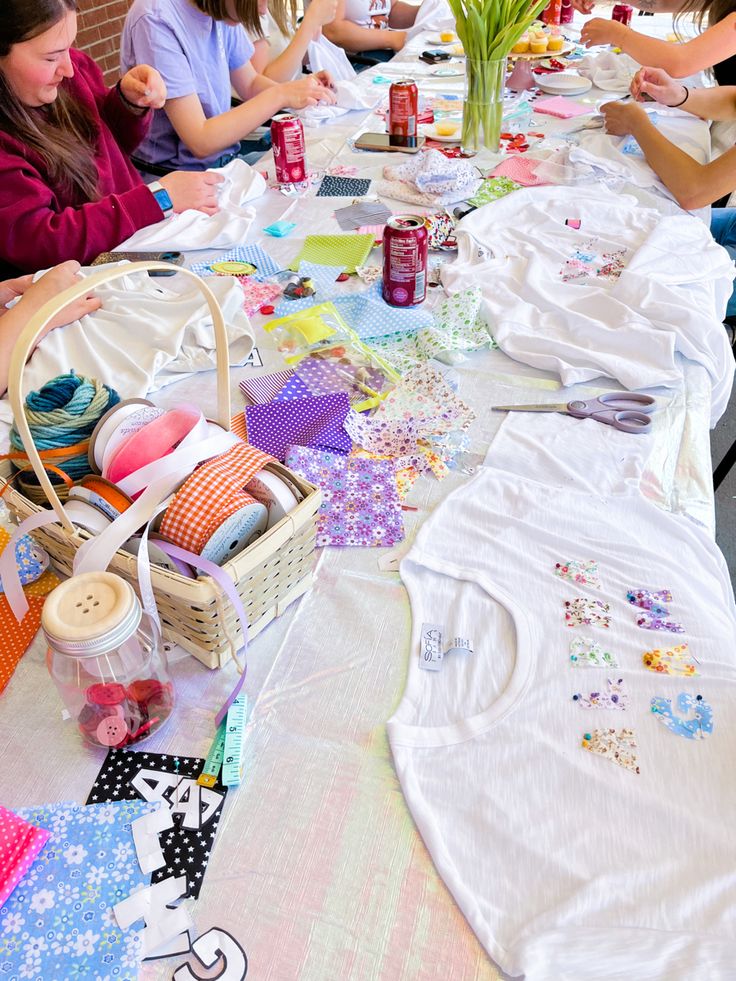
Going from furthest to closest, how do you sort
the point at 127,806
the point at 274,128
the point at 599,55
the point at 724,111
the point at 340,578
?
1. the point at 599,55
2. the point at 724,111
3. the point at 274,128
4. the point at 340,578
5. the point at 127,806

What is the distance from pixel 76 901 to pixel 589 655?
0.47 metres

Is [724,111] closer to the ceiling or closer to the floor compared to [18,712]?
closer to the ceiling

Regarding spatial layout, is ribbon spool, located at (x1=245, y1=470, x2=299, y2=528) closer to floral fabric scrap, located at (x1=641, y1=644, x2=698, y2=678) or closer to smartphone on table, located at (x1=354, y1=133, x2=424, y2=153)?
floral fabric scrap, located at (x1=641, y1=644, x2=698, y2=678)

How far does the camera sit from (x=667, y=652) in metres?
0.64

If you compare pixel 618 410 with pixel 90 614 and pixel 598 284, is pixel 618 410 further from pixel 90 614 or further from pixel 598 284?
pixel 90 614

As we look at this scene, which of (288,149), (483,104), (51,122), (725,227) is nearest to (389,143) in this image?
(483,104)

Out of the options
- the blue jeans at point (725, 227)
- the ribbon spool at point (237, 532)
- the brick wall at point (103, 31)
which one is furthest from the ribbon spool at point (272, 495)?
the brick wall at point (103, 31)

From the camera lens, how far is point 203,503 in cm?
63

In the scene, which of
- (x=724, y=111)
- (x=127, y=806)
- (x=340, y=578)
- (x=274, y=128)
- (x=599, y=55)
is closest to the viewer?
(x=127, y=806)

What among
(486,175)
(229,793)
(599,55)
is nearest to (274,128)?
(486,175)

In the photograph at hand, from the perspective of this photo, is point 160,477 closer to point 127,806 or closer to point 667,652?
point 127,806

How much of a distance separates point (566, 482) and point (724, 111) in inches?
59.9

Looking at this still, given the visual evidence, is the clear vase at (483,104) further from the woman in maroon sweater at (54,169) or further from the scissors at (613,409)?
the scissors at (613,409)

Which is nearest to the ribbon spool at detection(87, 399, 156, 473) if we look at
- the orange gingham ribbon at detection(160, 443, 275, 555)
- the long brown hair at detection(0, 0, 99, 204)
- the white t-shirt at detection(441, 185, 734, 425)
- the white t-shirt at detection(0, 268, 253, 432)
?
the orange gingham ribbon at detection(160, 443, 275, 555)
